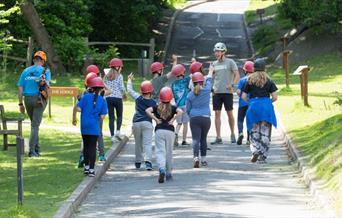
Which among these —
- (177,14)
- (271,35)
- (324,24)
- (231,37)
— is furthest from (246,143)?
(177,14)

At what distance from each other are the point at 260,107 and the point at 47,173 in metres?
3.81

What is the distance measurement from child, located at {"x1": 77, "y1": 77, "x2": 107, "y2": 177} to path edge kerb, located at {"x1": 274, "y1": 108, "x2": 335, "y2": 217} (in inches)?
130

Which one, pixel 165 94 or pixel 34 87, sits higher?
pixel 165 94

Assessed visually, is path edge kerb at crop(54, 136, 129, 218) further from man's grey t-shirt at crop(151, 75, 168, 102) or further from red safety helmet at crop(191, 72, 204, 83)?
red safety helmet at crop(191, 72, 204, 83)

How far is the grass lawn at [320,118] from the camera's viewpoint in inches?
527

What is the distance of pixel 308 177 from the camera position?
13641 mm

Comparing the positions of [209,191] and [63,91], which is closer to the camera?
[209,191]

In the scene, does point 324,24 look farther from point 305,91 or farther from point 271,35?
point 305,91

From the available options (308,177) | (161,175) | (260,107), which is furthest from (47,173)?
(308,177)

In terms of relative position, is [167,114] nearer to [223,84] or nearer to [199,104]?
[199,104]

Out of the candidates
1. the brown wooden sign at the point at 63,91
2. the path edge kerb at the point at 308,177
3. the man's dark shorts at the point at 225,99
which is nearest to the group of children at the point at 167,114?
the path edge kerb at the point at 308,177

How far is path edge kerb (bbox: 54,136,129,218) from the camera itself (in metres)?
11.6

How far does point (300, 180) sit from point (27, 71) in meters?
5.54

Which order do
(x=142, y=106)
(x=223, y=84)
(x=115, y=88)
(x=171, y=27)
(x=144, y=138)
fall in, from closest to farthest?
(x=142, y=106), (x=144, y=138), (x=115, y=88), (x=223, y=84), (x=171, y=27)
